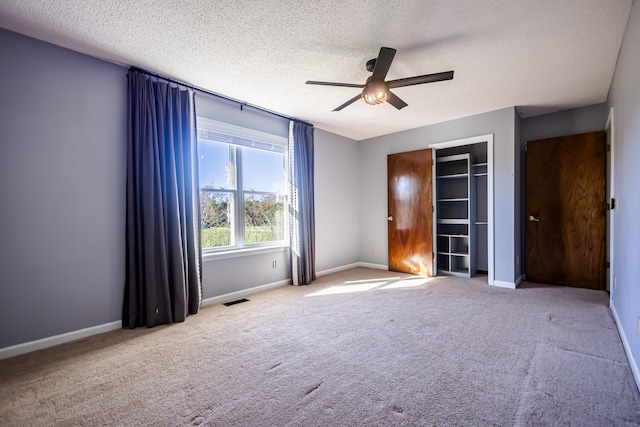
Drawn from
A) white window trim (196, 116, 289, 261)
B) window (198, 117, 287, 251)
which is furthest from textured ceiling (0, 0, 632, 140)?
window (198, 117, 287, 251)

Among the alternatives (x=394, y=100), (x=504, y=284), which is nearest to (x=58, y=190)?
(x=394, y=100)

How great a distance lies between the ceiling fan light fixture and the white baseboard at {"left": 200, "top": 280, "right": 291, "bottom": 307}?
2818mm

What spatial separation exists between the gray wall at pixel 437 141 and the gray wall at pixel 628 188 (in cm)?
121

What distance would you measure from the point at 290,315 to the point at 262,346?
72 centimetres

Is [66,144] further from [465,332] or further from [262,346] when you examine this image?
[465,332]

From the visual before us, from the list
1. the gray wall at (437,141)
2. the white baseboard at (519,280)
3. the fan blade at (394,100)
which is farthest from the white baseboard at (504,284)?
the fan blade at (394,100)

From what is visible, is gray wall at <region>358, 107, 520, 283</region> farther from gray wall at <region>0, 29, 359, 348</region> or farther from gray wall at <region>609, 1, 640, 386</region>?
gray wall at <region>0, 29, 359, 348</region>

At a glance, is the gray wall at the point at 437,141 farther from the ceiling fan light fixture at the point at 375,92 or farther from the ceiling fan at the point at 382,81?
the ceiling fan light fixture at the point at 375,92

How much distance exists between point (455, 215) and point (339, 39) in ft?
13.0

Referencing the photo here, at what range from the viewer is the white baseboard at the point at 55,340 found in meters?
2.25

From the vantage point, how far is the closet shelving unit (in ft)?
15.5

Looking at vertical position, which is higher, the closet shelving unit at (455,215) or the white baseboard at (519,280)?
the closet shelving unit at (455,215)

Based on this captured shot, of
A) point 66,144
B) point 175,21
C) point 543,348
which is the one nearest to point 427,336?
point 543,348

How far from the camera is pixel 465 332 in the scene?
102 inches
